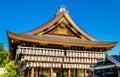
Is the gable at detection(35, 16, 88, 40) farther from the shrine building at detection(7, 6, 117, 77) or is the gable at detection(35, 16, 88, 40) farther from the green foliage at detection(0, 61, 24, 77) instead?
the green foliage at detection(0, 61, 24, 77)

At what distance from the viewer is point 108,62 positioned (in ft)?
101

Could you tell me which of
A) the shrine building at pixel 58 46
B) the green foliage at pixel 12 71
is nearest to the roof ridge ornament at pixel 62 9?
the shrine building at pixel 58 46

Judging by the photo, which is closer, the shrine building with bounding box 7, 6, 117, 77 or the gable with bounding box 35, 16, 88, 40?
the shrine building with bounding box 7, 6, 117, 77

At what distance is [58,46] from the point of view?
1524cm

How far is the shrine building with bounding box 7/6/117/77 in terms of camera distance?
14.4 meters

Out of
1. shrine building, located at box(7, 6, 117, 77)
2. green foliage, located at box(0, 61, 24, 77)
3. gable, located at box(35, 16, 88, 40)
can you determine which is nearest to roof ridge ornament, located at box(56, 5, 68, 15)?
shrine building, located at box(7, 6, 117, 77)

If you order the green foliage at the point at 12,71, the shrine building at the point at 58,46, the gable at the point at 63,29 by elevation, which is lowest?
the green foliage at the point at 12,71

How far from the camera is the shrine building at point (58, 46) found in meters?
14.4

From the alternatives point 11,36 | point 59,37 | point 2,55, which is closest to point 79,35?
point 59,37

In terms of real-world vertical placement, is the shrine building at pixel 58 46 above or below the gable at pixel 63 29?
below

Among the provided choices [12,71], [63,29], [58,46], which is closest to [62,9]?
[63,29]

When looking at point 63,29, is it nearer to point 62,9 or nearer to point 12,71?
point 62,9

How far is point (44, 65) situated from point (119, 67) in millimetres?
15004

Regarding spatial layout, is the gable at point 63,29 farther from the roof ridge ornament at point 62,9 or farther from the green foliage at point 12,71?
the green foliage at point 12,71
